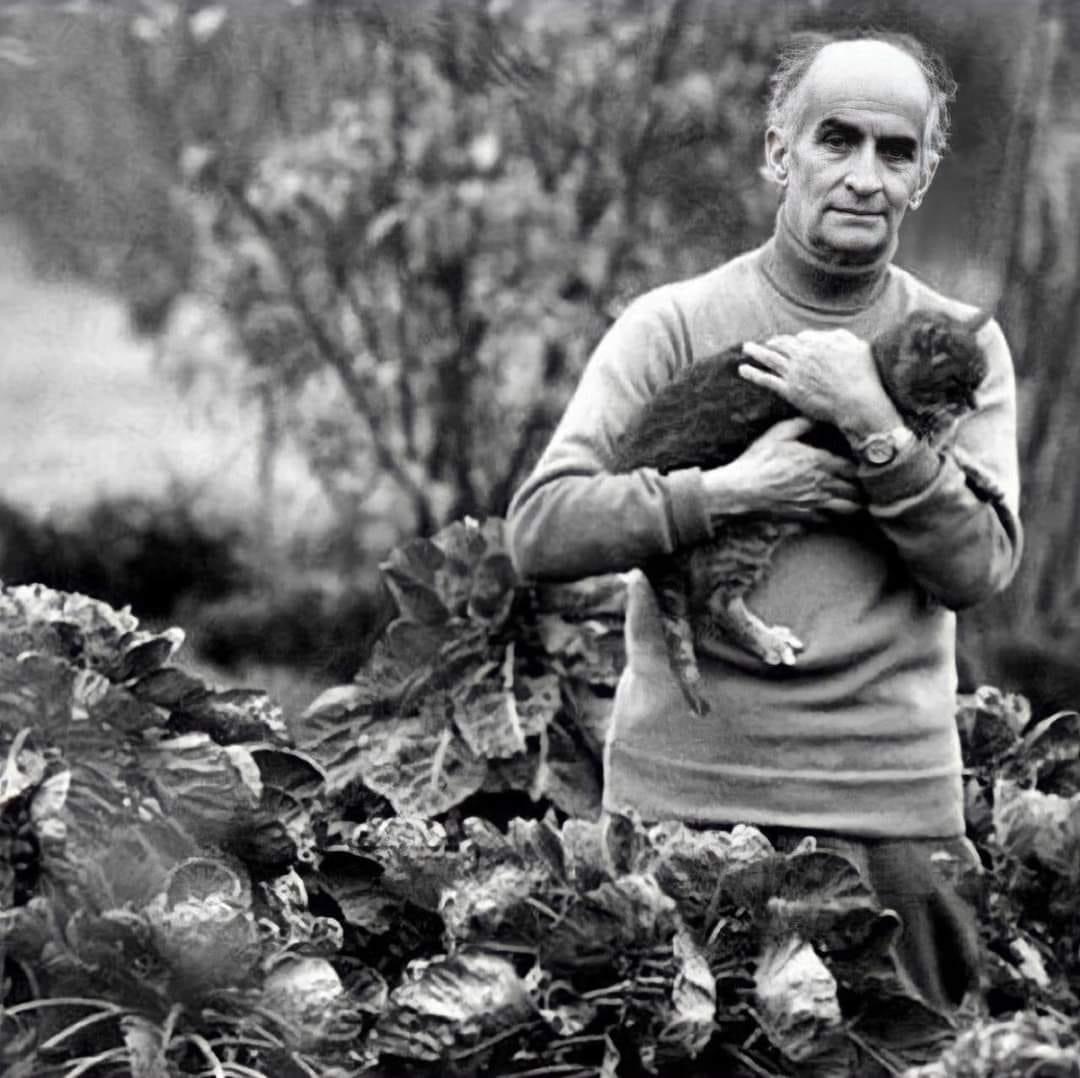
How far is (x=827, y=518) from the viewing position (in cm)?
244

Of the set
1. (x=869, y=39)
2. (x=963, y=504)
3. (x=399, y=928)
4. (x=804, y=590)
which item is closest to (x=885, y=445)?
(x=963, y=504)

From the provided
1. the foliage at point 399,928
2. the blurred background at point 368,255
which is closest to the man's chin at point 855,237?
the blurred background at point 368,255

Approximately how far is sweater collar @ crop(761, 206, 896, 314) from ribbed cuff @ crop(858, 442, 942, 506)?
0.75ft

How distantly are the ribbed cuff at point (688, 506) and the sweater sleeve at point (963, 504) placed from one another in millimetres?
187

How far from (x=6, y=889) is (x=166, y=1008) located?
226 millimetres

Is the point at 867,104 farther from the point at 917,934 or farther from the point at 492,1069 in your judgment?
the point at 492,1069

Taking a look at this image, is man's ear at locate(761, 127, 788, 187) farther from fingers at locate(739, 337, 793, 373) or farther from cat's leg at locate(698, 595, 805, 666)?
cat's leg at locate(698, 595, 805, 666)

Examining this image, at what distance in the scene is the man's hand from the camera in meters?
2.35

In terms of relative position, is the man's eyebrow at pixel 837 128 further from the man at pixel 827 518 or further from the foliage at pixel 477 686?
the foliage at pixel 477 686

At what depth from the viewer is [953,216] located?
9.43 ft

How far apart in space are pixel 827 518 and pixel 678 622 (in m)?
0.21

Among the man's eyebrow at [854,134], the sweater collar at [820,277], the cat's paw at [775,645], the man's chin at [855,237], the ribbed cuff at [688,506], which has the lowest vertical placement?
the cat's paw at [775,645]

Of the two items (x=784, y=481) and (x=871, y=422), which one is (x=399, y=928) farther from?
(x=871, y=422)

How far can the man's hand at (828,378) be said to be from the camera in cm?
235
